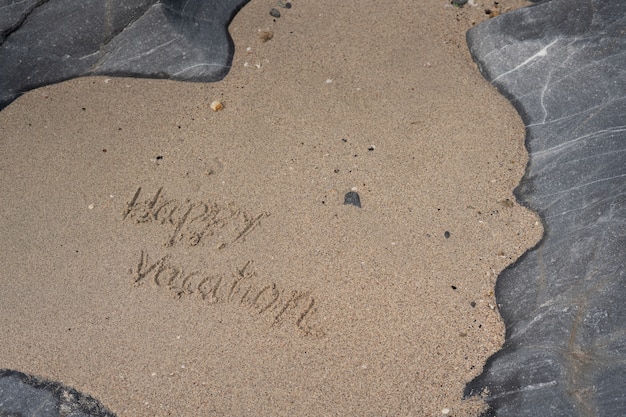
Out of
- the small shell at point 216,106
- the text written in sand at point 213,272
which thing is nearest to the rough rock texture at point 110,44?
the small shell at point 216,106

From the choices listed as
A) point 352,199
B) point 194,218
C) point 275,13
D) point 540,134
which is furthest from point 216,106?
point 540,134

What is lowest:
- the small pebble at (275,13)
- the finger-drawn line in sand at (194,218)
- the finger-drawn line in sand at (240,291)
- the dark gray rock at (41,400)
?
the dark gray rock at (41,400)

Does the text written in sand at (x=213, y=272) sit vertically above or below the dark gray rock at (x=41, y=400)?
above

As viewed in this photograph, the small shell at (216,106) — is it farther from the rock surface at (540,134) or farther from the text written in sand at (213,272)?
the text written in sand at (213,272)

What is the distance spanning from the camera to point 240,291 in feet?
11.8

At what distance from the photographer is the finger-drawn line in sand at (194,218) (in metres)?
3.81

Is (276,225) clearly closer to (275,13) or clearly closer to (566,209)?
(566,209)

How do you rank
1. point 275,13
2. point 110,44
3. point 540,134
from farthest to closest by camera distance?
point 275,13, point 110,44, point 540,134

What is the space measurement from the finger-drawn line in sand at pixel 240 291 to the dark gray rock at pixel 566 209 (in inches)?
33.7

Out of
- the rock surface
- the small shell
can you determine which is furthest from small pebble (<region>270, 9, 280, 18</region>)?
the small shell

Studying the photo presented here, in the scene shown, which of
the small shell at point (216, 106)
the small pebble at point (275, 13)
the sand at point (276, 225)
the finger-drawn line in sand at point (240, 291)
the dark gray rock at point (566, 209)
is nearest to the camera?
the dark gray rock at point (566, 209)

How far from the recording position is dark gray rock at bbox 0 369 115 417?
10.5 feet

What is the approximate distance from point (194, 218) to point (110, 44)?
4.74 feet

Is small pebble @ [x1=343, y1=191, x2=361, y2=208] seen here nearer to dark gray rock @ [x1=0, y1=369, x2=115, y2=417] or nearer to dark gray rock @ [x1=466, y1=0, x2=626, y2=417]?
dark gray rock @ [x1=466, y1=0, x2=626, y2=417]
